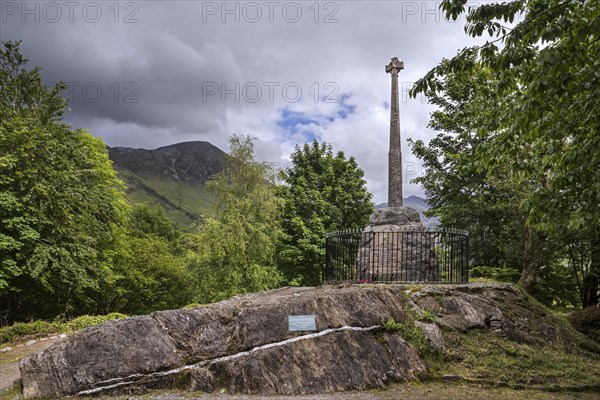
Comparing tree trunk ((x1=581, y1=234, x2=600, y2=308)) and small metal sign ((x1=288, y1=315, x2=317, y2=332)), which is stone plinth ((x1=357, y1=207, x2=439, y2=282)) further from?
tree trunk ((x1=581, y1=234, x2=600, y2=308))

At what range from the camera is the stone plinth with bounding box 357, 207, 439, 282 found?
12.8m

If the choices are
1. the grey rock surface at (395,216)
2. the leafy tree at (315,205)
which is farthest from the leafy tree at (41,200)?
the grey rock surface at (395,216)

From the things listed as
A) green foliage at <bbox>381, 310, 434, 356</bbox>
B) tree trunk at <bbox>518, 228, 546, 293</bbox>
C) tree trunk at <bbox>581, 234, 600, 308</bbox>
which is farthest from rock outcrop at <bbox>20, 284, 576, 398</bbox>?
tree trunk at <bbox>581, 234, 600, 308</bbox>

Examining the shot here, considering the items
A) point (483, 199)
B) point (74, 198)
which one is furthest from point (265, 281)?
point (483, 199)

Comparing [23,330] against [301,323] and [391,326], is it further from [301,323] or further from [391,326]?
[391,326]

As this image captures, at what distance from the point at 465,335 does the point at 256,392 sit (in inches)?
188

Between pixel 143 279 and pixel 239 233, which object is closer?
pixel 239 233

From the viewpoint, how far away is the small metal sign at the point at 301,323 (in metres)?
8.15

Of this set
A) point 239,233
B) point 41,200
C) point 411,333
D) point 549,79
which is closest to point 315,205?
point 239,233

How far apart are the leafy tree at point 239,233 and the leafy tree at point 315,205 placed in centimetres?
171

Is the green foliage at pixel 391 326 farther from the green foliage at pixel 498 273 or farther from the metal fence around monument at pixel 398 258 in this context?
the green foliage at pixel 498 273

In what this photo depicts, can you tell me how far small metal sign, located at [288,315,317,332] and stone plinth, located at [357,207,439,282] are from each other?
14.6ft

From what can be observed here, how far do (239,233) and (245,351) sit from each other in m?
16.2

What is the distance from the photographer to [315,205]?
28.3m
